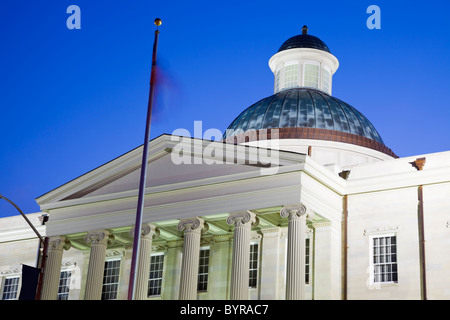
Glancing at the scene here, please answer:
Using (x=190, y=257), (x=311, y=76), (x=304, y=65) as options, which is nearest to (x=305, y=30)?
(x=304, y=65)

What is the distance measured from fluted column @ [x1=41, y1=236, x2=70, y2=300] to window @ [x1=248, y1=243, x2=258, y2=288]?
1011 cm

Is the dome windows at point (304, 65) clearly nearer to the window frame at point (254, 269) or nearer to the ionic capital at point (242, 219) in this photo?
the window frame at point (254, 269)

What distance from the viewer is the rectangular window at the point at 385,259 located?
3559 centimetres

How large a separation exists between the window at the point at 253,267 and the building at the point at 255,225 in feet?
0.18

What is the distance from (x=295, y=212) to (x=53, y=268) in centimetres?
1404

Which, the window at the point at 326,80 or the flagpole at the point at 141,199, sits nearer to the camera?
the flagpole at the point at 141,199

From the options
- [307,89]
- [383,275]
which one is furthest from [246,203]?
[307,89]

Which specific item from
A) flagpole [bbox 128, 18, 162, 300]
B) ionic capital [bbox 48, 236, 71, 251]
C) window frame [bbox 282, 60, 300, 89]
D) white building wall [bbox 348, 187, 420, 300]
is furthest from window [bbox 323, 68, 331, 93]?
flagpole [bbox 128, 18, 162, 300]

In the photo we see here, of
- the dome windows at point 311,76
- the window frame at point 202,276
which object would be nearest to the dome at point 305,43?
the dome windows at point 311,76

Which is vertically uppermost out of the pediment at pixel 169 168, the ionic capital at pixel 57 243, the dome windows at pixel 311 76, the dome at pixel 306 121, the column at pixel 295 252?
the dome windows at pixel 311 76

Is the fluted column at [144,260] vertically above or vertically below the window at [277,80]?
below

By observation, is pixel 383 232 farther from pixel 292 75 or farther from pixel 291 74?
pixel 291 74
